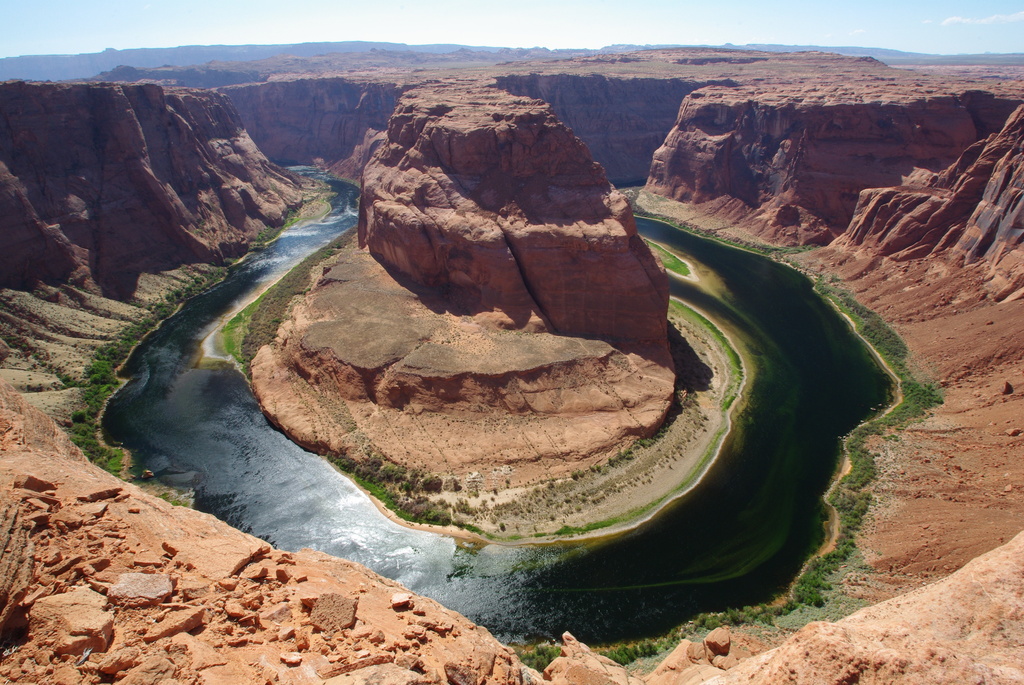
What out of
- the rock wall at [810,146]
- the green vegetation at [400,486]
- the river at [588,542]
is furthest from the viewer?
Answer: the rock wall at [810,146]

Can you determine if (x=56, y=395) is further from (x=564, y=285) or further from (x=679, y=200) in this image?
(x=679, y=200)

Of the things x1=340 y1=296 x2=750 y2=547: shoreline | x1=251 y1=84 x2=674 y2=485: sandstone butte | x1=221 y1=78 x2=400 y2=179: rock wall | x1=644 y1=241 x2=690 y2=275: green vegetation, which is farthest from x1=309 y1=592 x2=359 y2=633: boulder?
x1=221 y1=78 x2=400 y2=179: rock wall

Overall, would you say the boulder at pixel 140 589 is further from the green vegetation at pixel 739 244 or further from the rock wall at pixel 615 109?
the rock wall at pixel 615 109

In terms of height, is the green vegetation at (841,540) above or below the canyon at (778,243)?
below

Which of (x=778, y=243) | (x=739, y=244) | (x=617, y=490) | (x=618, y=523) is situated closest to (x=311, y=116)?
(x=739, y=244)

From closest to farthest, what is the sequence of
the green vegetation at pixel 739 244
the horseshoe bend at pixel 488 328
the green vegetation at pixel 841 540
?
the green vegetation at pixel 841 540, the horseshoe bend at pixel 488 328, the green vegetation at pixel 739 244

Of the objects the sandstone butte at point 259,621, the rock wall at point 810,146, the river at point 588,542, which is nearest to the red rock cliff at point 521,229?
the river at point 588,542
